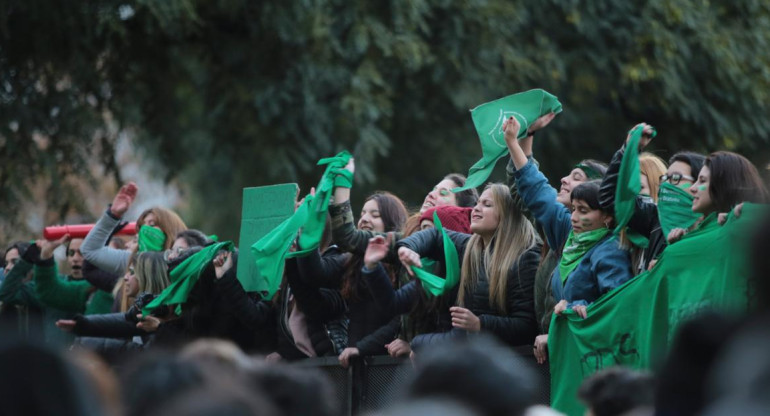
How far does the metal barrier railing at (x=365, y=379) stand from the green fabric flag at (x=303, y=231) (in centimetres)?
60

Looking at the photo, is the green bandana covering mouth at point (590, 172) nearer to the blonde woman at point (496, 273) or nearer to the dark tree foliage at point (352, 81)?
the blonde woman at point (496, 273)

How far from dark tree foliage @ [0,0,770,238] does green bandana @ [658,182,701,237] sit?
7.71 m

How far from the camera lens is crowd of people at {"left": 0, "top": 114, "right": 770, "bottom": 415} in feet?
9.53

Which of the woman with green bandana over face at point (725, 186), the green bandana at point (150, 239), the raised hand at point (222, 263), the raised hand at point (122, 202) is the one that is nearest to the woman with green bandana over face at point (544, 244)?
the woman with green bandana over face at point (725, 186)

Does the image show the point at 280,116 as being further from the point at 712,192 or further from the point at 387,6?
the point at 712,192

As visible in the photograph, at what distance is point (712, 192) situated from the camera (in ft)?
17.8

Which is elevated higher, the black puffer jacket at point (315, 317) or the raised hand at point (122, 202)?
the raised hand at point (122, 202)

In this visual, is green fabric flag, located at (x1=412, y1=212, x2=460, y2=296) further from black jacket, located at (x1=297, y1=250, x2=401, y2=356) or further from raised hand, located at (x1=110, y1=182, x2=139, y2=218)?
raised hand, located at (x1=110, y1=182, x2=139, y2=218)

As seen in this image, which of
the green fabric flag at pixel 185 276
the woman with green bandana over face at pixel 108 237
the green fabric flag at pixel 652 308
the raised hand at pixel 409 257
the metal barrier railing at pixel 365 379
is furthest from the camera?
the woman with green bandana over face at pixel 108 237

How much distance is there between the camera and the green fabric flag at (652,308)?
5152 millimetres

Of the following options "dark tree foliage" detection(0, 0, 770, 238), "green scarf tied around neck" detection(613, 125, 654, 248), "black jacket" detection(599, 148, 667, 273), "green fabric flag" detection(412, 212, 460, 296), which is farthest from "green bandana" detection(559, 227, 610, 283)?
"dark tree foliage" detection(0, 0, 770, 238)

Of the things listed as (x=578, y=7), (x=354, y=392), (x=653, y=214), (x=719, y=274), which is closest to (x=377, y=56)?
(x=578, y=7)

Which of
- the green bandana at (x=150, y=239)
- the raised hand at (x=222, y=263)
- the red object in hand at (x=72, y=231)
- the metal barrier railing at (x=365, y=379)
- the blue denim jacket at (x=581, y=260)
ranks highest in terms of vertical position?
the red object in hand at (x=72, y=231)

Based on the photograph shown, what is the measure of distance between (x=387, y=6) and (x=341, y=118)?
1419 millimetres
